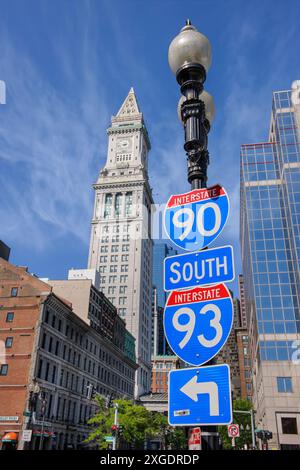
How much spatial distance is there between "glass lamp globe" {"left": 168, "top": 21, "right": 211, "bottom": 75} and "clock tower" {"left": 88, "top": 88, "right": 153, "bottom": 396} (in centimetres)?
10308

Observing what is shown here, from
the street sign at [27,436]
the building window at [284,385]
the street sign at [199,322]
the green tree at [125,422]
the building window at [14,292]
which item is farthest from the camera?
the building window at [284,385]

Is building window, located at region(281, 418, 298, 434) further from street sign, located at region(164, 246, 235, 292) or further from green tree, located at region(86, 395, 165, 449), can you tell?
street sign, located at region(164, 246, 235, 292)

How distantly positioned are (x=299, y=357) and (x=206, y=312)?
6638 centimetres

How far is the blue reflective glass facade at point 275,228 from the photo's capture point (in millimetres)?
68000

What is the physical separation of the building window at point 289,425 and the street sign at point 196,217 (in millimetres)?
64897

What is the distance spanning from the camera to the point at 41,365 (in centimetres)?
4559

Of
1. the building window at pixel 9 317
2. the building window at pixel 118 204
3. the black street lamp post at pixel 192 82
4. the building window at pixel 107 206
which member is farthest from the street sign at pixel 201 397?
the building window at pixel 107 206

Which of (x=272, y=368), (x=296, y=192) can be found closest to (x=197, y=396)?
(x=272, y=368)

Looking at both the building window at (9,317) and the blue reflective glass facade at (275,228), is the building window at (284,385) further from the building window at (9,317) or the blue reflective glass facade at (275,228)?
the building window at (9,317)

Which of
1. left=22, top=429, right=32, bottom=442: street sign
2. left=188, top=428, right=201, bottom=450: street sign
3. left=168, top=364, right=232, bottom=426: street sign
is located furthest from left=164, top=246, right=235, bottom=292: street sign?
left=22, top=429, right=32, bottom=442: street sign

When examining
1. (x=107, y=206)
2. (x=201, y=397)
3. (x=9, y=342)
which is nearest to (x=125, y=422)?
(x=9, y=342)

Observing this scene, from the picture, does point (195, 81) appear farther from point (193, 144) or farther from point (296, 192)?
point (296, 192)

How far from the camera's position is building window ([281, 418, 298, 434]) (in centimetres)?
6106

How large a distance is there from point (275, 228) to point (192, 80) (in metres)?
71.3
